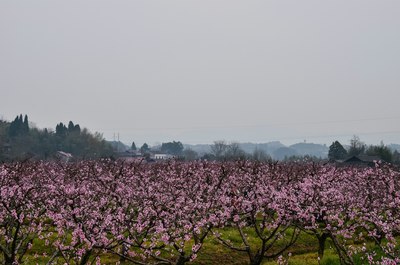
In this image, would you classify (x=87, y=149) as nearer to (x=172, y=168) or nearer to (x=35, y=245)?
(x=172, y=168)

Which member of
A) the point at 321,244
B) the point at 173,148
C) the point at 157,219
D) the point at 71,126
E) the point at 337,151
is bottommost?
the point at 321,244

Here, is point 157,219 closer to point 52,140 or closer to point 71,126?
point 52,140

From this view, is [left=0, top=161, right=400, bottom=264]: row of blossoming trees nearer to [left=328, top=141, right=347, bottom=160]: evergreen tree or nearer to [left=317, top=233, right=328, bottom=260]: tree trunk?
[left=317, top=233, right=328, bottom=260]: tree trunk

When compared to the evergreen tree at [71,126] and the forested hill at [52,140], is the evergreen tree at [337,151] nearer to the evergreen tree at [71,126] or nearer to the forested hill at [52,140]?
the forested hill at [52,140]

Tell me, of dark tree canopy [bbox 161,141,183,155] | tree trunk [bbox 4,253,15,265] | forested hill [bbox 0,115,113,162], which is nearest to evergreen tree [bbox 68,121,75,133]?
forested hill [bbox 0,115,113,162]

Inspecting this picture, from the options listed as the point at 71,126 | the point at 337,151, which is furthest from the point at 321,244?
the point at 71,126

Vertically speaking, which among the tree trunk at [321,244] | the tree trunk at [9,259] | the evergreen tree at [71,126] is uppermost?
the evergreen tree at [71,126]

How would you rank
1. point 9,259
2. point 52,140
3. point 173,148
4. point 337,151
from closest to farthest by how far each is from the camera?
point 9,259
point 337,151
point 52,140
point 173,148

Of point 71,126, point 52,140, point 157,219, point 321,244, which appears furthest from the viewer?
point 71,126

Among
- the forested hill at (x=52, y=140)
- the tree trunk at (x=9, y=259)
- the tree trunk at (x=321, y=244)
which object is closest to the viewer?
the tree trunk at (x=9, y=259)

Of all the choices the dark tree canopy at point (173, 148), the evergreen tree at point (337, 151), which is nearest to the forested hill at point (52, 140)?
the evergreen tree at point (337, 151)

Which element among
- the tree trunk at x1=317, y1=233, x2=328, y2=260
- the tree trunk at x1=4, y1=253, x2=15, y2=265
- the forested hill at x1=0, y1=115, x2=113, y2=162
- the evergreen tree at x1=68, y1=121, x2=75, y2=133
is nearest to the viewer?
the tree trunk at x1=4, y1=253, x2=15, y2=265

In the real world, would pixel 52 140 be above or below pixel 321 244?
above

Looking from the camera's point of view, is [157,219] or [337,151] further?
[337,151]
